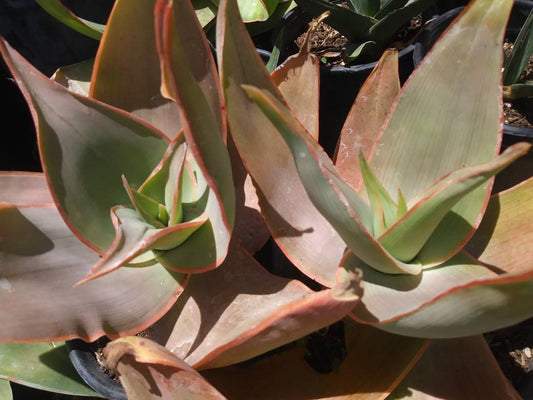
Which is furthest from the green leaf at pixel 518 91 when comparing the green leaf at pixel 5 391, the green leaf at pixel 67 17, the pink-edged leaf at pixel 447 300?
the green leaf at pixel 5 391

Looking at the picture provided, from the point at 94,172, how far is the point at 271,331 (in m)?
0.29

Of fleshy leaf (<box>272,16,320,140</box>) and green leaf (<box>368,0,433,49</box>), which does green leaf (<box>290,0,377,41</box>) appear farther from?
fleshy leaf (<box>272,16,320,140</box>)

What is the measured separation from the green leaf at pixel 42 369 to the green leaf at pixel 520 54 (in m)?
0.79

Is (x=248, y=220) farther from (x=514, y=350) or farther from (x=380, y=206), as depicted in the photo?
(x=514, y=350)

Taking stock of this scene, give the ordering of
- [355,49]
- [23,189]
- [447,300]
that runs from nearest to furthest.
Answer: [447,300] < [23,189] < [355,49]

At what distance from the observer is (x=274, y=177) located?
1.91ft

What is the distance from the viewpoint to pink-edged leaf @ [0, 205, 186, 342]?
55 cm

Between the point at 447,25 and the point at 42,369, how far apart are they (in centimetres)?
83

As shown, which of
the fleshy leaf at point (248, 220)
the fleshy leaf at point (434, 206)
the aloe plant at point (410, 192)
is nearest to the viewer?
the fleshy leaf at point (434, 206)

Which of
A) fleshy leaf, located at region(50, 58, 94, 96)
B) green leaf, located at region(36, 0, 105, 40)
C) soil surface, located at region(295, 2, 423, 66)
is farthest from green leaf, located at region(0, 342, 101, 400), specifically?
soil surface, located at region(295, 2, 423, 66)

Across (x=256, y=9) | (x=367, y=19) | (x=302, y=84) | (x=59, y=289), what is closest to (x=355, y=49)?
(x=367, y=19)

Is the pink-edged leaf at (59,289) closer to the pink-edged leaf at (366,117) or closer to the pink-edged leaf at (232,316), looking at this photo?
the pink-edged leaf at (232,316)

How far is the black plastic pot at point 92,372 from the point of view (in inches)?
25.4

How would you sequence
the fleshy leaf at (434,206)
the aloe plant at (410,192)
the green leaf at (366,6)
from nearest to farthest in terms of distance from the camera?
1. the fleshy leaf at (434,206)
2. the aloe plant at (410,192)
3. the green leaf at (366,6)
